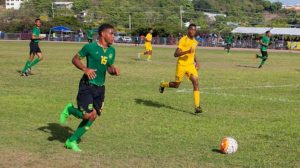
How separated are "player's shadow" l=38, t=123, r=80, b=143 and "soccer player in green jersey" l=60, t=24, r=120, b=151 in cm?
74

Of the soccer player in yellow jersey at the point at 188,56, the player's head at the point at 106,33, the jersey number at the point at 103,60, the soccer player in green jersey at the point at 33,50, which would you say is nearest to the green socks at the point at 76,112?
the jersey number at the point at 103,60

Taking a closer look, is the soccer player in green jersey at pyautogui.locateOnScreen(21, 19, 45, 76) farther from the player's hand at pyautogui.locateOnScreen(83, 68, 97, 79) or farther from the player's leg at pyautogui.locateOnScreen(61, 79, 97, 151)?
the player's hand at pyautogui.locateOnScreen(83, 68, 97, 79)

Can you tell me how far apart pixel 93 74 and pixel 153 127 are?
2.48m

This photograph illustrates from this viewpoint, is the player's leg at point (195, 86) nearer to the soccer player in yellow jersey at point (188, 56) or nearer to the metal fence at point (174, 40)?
the soccer player in yellow jersey at point (188, 56)

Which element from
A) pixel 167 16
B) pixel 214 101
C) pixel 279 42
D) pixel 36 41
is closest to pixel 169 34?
pixel 279 42

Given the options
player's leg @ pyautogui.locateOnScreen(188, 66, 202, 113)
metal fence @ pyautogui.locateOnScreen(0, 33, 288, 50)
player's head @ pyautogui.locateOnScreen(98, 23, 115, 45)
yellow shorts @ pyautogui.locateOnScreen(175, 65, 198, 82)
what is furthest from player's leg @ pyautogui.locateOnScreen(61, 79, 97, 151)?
metal fence @ pyautogui.locateOnScreen(0, 33, 288, 50)

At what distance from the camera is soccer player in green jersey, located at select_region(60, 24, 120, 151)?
7719 millimetres

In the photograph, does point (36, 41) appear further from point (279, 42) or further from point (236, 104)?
point (279, 42)

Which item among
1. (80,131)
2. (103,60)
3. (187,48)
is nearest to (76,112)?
(80,131)

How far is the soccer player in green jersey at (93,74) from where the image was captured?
7719 mm

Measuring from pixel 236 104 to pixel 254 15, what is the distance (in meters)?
151

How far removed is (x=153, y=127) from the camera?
9742mm

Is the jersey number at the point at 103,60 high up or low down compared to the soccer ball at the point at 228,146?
up

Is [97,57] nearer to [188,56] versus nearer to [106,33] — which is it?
[106,33]
